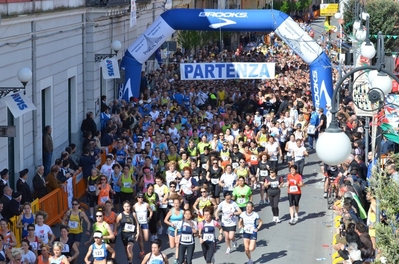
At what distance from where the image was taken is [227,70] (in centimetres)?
3106

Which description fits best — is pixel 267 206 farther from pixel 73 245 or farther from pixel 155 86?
pixel 155 86

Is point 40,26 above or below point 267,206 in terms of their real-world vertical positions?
above

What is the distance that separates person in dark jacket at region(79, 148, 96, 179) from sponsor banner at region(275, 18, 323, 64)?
9866 millimetres

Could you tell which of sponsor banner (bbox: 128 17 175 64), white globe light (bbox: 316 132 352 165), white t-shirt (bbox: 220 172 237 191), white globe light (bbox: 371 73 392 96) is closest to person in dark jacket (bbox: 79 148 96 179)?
white t-shirt (bbox: 220 172 237 191)

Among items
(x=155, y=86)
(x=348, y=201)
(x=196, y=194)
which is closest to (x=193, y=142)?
(x=196, y=194)

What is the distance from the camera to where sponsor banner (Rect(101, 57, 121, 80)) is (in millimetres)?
29750

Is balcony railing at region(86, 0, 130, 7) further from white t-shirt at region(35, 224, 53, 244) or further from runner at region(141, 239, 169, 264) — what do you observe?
runner at region(141, 239, 169, 264)

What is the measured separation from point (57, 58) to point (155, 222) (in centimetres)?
779

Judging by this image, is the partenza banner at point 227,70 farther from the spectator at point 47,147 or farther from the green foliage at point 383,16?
the green foliage at point 383,16

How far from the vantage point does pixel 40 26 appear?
78.9 feet

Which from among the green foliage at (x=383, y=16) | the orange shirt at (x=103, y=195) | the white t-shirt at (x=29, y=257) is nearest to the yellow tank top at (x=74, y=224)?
the white t-shirt at (x=29, y=257)

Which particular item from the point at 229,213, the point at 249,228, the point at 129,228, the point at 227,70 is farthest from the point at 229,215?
the point at 227,70

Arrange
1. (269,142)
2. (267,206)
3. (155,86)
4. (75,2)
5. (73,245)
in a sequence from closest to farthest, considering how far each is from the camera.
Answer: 1. (73,245)
2. (267,206)
3. (269,142)
4. (75,2)
5. (155,86)

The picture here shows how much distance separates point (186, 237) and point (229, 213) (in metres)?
1.47
